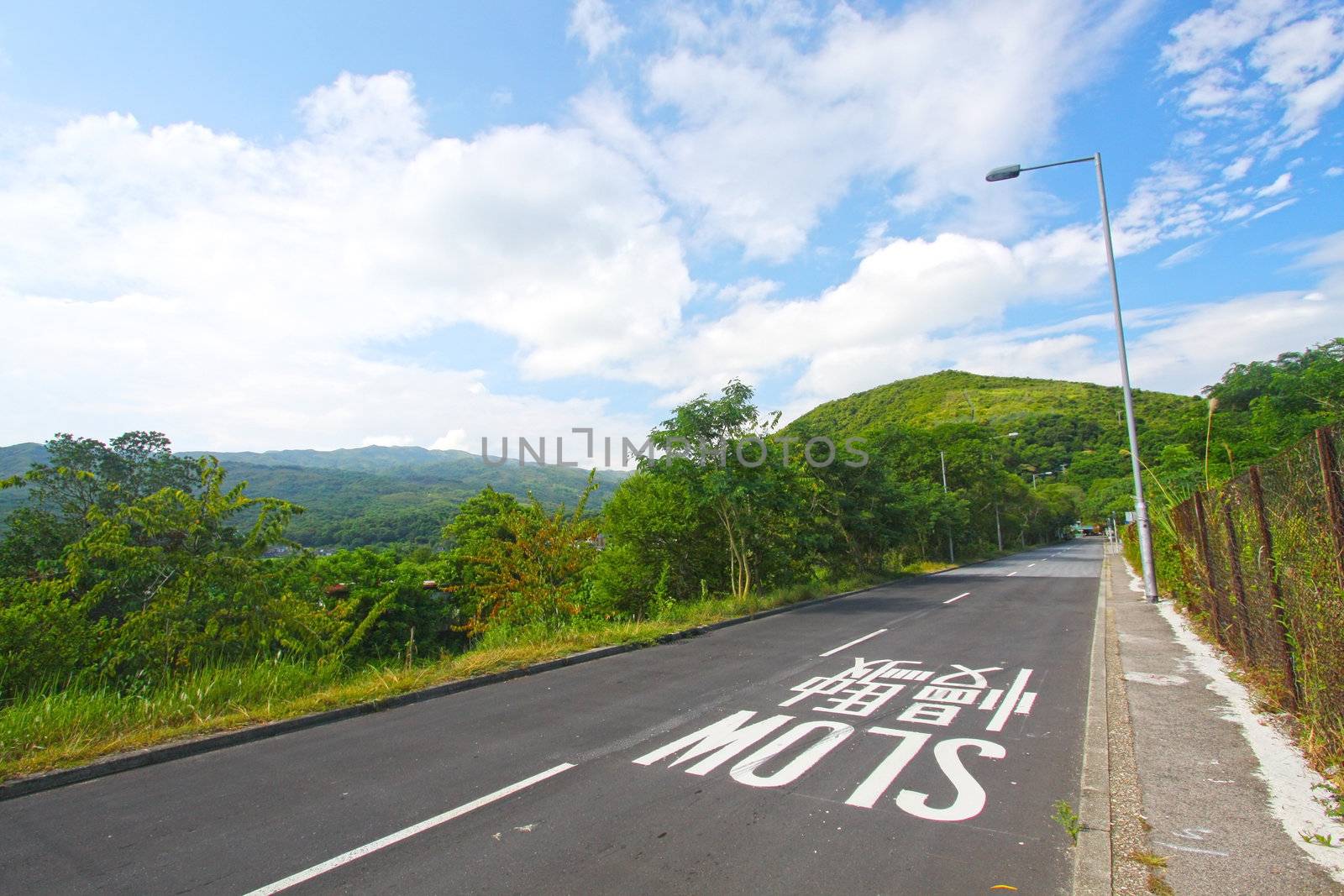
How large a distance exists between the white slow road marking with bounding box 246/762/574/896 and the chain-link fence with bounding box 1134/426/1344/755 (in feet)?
16.5

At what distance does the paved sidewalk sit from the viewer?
3012mm

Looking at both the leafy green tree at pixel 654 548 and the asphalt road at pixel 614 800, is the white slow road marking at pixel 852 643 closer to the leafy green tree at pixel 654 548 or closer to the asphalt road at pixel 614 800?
the asphalt road at pixel 614 800

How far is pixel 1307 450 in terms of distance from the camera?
14.3ft

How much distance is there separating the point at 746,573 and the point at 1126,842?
513 inches

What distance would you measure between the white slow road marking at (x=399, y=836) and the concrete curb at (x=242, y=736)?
276cm

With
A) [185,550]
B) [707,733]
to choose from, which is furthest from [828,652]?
[185,550]

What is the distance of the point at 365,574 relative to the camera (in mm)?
20531

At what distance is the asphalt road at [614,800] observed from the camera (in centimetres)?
327

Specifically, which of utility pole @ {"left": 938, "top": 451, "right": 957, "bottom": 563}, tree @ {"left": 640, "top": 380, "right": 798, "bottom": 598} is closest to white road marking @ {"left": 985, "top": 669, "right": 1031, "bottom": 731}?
tree @ {"left": 640, "top": 380, "right": 798, "bottom": 598}

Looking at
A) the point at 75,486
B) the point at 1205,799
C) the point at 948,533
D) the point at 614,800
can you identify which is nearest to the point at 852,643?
the point at 1205,799

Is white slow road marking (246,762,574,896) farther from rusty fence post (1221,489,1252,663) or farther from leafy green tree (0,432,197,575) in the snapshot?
rusty fence post (1221,489,1252,663)

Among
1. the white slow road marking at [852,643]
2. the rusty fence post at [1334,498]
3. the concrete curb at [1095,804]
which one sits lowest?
the white slow road marking at [852,643]

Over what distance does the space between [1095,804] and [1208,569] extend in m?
6.72

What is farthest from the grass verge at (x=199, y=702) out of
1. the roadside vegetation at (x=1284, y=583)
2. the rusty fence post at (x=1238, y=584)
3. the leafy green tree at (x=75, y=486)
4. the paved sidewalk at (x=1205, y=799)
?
the rusty fence post at (x=1238, y=584)
